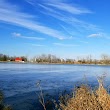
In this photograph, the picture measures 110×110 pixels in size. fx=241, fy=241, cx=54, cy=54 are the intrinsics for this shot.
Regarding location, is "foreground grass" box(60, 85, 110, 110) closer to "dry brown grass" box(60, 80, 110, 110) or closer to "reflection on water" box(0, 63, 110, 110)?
"dry brown grass" box(60, 80, 110, 110)

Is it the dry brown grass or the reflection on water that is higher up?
the dry brown grass

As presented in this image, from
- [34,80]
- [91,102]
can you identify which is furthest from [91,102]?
[34,80]

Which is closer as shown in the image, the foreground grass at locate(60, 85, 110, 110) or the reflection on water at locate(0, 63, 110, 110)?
the foreground grass at locate(60, 85, 110, 110)

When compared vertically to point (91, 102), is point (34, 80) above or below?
below

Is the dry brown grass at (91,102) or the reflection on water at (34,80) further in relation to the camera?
the reflection on water at (34,80)

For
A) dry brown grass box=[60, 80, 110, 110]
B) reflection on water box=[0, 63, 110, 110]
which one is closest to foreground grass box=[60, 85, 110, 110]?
dry brown grass box=[60, 80, 110, 110]

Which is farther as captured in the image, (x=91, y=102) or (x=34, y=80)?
(x=34, y=80)

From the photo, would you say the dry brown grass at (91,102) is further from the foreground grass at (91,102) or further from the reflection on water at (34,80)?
the reflection on water at (34,80)

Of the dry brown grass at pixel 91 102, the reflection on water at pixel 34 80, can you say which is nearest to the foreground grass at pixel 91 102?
the dry brown grass at pixel 91 102

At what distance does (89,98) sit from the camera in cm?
784

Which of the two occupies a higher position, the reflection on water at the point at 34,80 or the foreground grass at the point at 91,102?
the foreground grass at the point at 91,102

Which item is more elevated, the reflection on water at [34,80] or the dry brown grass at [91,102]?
the dry brown grass at [91,102]

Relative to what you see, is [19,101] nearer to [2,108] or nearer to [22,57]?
[2,108]

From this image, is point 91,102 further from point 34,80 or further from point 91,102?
point 34,80
